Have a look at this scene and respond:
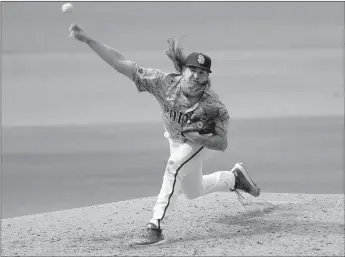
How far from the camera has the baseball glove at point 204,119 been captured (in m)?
7.02

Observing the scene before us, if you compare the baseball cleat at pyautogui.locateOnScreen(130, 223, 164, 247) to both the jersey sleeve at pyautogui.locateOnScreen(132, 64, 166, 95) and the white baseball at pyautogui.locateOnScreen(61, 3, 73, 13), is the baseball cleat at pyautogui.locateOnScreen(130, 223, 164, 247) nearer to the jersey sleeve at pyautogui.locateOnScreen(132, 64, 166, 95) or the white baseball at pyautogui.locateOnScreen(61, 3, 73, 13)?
the jersey sleeve at pyautogui.locateOnScreen(132, 64, 166, 95)

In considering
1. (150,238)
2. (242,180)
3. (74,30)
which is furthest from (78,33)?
(242,180)

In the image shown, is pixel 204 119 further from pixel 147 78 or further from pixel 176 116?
pixel 147 78

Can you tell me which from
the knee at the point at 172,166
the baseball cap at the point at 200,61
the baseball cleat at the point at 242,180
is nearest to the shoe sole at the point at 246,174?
the baseball cleat at the point at 242,180

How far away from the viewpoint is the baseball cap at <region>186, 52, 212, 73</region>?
6.95 meters

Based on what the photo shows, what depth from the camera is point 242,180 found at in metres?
8.16

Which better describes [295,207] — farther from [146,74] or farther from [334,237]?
[146,74]

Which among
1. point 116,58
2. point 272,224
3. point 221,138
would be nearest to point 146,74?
point 116,58

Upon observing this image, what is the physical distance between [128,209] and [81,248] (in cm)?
199

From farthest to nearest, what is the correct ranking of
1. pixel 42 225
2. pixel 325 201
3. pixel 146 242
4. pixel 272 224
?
pixel 325 201 < pixel 42 225 < pixel 272 224 < pixel 146 242

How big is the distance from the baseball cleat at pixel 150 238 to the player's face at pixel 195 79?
1232mm

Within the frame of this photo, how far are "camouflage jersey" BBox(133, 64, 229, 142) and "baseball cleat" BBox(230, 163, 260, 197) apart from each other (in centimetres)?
120

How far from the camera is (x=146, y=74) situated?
7.11 metres

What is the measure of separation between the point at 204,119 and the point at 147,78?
63cm
